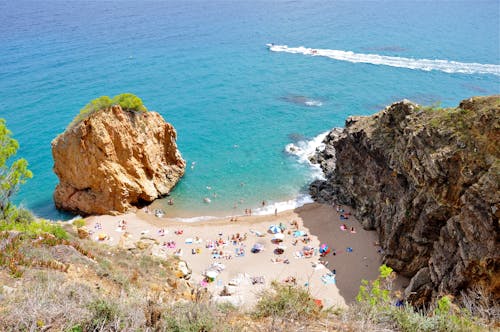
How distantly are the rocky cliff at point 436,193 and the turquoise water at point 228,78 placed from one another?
1232 cm

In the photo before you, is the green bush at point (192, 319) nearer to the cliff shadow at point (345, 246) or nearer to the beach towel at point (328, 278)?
the cliff shadow at point (345, 246)

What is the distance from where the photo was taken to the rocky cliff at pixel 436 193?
18.4 m

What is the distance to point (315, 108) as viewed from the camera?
55.4m

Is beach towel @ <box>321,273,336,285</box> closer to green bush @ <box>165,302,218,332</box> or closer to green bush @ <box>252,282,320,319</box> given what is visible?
green bush @ <box>252,282,320,319</box>

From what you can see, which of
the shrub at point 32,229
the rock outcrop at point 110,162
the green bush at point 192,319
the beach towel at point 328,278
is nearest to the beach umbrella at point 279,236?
the beach towel at point 328,278

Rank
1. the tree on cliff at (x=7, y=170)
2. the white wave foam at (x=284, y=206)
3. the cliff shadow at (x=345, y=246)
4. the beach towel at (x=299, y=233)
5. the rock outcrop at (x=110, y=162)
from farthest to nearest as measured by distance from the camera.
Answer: the white wave foam at (x=284, y=206)
the beach towel at (x=299, y=233)
the rock outcrop at (x=110, y=162)
the cliff shadow at (x=345, y=246)
the tree on cliff at (x=7, y=170)

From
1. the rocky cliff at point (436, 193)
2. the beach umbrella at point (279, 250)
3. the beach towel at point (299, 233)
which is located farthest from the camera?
the beach towel at point (299, 233)

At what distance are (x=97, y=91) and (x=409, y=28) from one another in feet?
276

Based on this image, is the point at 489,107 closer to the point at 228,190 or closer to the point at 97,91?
the point at 228,190

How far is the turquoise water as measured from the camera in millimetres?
41719

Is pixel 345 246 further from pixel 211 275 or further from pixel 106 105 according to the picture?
pixel 106 105

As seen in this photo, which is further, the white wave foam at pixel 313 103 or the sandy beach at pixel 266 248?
the white wave foam at pixel 313 103

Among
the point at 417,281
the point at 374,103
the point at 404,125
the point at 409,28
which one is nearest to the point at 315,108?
the point at 374,103

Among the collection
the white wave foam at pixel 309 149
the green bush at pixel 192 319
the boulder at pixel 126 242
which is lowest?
the boulder at pixel 126 242
